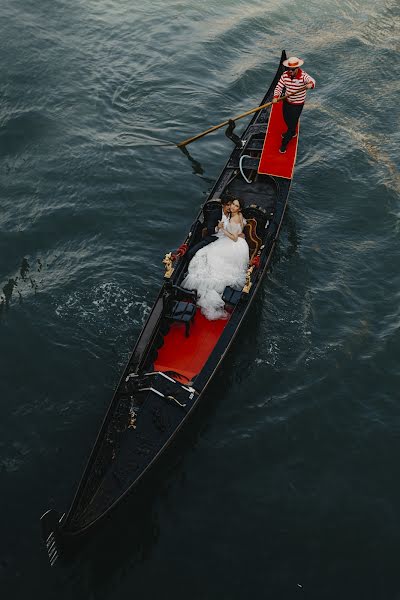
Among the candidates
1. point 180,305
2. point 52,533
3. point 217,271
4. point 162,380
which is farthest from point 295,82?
point 52,533

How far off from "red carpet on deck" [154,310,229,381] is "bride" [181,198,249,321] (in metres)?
0.22

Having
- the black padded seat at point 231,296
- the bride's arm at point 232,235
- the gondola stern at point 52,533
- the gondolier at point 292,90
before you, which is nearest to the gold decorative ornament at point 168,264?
the black padded seat at point 231,296

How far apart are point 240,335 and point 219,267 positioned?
5.22 ft

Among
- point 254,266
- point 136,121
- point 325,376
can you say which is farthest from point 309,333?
point 136,121

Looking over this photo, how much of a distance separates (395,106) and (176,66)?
27.7 ft

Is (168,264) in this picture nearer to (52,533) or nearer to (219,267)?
(219,267)

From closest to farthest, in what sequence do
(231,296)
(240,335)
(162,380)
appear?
(162,380), (231,296), (240,335)

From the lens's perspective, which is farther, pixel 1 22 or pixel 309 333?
pixel 1 22

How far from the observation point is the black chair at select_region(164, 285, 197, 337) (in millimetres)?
10289

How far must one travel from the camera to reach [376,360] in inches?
442

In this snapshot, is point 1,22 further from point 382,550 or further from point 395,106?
point 382,550

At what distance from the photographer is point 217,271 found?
11.0 meters

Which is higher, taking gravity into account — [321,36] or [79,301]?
[321,36]

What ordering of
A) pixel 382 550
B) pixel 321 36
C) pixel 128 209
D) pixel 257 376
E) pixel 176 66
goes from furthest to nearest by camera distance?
pixel 321 36 < pixel 176 66 < pixel 128 209 < pixel 257 376 < pixel 382 550
